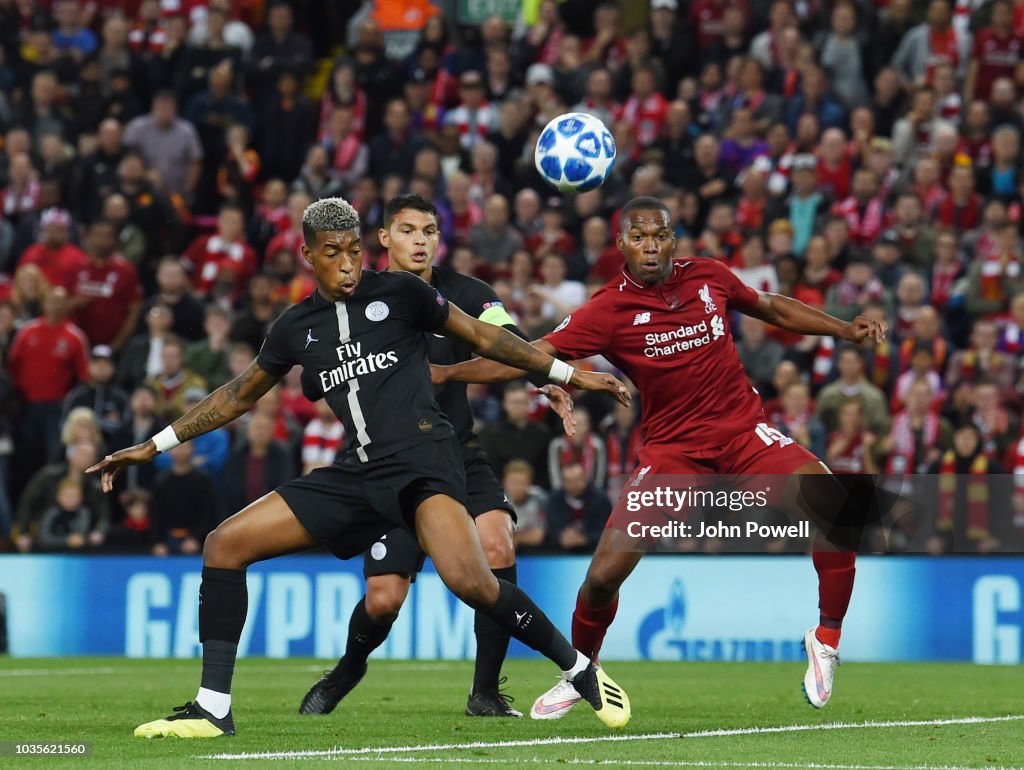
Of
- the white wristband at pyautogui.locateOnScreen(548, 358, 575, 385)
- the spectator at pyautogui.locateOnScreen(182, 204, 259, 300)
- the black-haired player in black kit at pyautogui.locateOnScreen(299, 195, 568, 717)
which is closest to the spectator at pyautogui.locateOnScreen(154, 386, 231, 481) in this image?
the spectator at pyautogui.locateOnScreen(182, 204, 259, 300)

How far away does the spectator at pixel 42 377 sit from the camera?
18094 millimetres

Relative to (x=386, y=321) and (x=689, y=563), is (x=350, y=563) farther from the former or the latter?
(x=386, y=321)

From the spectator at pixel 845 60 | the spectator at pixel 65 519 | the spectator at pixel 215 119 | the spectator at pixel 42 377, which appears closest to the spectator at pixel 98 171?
the spectator at pixel 215 119

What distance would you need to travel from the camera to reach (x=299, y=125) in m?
21.7

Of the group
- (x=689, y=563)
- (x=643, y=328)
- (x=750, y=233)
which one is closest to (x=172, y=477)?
(x=689, y=563)

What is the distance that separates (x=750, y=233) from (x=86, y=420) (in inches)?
259

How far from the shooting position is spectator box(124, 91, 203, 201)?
69.7 feet

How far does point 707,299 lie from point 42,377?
10.0 metres

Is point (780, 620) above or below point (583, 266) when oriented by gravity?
below

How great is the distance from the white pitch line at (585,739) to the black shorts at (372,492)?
102 centimetres

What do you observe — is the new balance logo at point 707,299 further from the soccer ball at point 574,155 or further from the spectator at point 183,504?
the spectator at point 183,504

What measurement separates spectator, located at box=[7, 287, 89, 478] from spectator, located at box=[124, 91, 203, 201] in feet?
11.5

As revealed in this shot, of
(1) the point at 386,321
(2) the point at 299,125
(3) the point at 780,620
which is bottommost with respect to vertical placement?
(3) the point at 780,620

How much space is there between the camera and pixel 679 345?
9.73 metres
